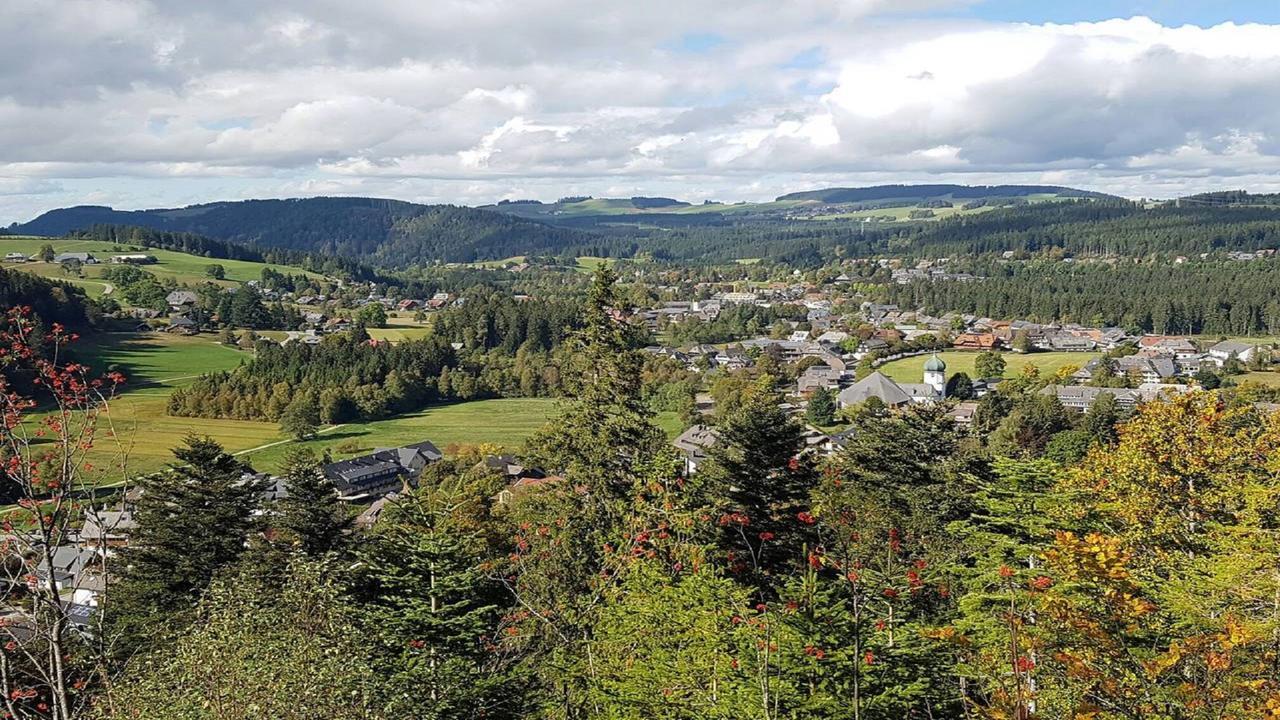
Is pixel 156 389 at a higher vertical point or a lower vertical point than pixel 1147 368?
higher

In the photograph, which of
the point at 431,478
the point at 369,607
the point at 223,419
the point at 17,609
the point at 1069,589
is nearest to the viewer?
the point at 17,609

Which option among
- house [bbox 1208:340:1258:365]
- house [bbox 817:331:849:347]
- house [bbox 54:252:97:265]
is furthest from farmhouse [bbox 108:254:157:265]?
house [bbox 1208:340:1258:365]

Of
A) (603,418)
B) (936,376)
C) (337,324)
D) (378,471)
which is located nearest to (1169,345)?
(936,376)

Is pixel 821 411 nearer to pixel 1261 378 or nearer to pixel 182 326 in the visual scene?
pixel 1261 378

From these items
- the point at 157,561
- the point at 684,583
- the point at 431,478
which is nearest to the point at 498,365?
the point at 431,478

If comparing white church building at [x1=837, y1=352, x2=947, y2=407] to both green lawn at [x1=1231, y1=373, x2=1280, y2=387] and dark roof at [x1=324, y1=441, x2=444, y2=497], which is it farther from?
dark roof at [x1=324, y1=441, x2=444, y2=497]

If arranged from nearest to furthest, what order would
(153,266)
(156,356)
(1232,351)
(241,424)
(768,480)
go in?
(768,480) < (241,424) < (1232,351) < (156,356) < (153,266)

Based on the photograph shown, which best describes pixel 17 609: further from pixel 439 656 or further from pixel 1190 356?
pixel 1190 356
